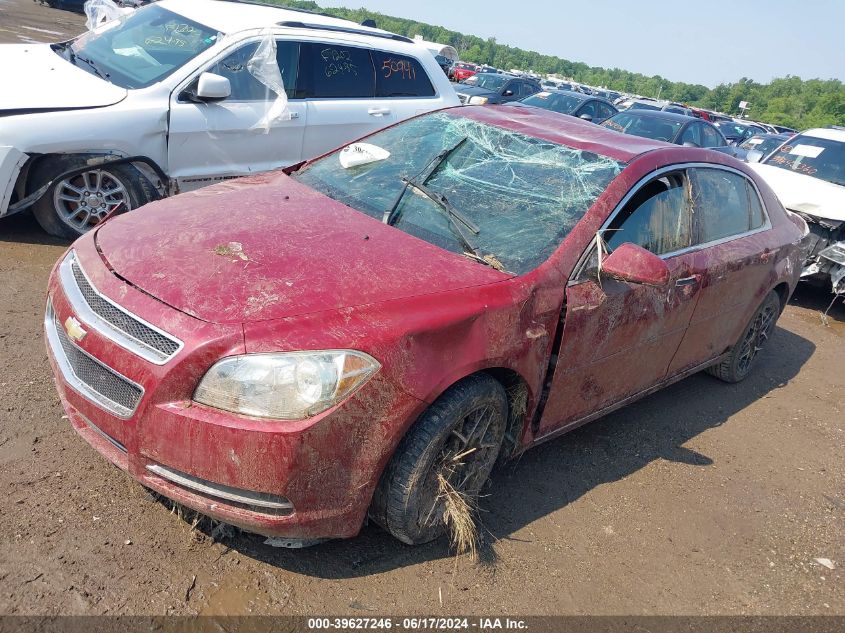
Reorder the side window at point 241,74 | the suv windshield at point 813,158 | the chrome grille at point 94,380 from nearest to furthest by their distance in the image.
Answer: the chrome grille at point 94,380 < the side window at point 241,74 < the suv windshield at point 813,158

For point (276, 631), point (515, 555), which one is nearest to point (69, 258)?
point (276, 631)

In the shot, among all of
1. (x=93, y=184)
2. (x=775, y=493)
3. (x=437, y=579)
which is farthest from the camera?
(x=93, y=184)

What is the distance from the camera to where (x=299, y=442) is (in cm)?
232

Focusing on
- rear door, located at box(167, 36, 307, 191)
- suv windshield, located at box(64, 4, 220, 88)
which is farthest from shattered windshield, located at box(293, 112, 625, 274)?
suv windshield, located at box(64, 4, 220, 88)

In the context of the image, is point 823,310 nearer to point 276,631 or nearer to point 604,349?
point 604,349

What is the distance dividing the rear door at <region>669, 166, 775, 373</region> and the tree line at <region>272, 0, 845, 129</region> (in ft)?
198

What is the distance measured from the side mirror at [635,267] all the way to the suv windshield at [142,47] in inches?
165

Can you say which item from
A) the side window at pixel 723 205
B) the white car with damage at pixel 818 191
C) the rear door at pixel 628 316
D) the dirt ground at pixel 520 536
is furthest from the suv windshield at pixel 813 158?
the rear door at pixel 628 316

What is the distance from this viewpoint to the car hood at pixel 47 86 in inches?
196

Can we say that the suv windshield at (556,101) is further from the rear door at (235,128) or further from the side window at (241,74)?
the side window at (241,74)

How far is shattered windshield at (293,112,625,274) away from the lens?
3213 millimetres

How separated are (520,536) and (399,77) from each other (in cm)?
536

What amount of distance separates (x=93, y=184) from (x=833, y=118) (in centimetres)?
8213

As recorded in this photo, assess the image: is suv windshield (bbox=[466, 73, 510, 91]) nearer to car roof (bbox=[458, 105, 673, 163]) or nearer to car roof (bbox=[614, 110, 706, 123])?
car roof (bbox=[614, 110, 706, 123])
